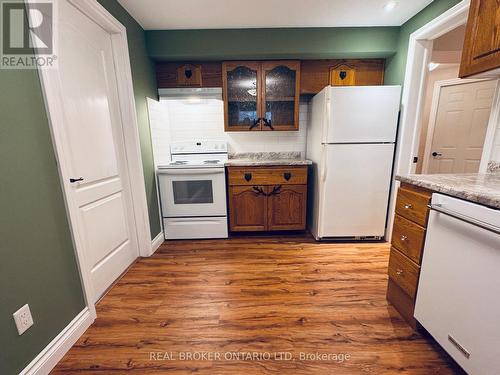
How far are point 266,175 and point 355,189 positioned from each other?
951 mm

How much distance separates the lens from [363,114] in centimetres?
207

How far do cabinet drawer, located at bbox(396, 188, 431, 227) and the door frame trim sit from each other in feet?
6.47

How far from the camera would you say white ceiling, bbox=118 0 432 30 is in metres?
1.78

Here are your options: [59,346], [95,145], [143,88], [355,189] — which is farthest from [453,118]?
[59,346]

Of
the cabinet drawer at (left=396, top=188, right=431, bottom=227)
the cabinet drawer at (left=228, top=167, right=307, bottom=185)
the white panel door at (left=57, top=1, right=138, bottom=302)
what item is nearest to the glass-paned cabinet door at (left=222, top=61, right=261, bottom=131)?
the cabinet drawer at (left=228, top=167, right=307, bottom=185)

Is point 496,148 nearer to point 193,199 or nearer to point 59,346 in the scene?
point 193,199

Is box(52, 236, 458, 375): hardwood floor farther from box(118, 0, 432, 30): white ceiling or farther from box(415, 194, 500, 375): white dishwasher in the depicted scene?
box(118, 0, 432, 30): white ceiling

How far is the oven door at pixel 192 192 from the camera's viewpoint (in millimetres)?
2395

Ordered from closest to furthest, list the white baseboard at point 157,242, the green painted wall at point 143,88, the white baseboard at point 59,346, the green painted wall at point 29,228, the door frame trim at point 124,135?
1. the green painted wall at point 29,228
2. the white baseboard at point 59,346
3. the door frame trim at point 124,135
4. the green painted wall at point 143,88
5. the white baseboard at point 157,242

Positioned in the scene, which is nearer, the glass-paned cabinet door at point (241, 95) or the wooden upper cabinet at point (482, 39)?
the wooden upper cabinet at point (482, 39)

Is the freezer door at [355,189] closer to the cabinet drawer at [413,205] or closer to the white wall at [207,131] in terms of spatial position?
the white wall at [207,131]

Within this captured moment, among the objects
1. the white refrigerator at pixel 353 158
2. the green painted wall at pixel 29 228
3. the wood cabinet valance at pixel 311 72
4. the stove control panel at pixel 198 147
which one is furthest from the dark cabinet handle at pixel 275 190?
the green painted wall at pixel 29 228

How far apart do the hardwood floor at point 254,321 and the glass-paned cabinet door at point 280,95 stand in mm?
1528

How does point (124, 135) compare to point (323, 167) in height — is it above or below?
above
